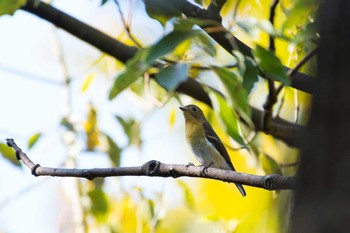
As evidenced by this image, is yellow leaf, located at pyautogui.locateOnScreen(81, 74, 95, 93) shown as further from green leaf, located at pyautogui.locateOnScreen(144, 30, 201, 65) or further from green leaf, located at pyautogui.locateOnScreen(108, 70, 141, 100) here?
green leaf, located at pyautogui.locateOnScreen(144, 30, 201, 65)

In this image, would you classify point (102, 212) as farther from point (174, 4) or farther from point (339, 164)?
point (339, 164)

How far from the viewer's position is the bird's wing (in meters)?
4.58

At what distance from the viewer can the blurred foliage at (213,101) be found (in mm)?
2365

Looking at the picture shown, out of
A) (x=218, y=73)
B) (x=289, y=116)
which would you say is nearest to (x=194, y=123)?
(x=289, y=116)

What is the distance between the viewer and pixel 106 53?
401 centimetres

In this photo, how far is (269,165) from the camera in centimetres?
354

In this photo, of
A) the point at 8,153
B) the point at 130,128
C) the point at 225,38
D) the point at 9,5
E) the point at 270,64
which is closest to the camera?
the point at 270,64

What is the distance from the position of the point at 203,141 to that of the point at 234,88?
2281 mm

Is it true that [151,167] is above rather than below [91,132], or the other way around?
above

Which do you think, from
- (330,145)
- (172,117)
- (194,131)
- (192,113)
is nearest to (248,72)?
(330,145)

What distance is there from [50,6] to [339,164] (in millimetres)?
3077

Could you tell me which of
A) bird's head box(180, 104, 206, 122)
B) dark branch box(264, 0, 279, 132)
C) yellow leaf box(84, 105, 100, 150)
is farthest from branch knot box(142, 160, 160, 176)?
bird's head box(180, 104, 206, 122)

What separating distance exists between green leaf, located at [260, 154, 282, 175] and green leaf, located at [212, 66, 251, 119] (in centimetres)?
92

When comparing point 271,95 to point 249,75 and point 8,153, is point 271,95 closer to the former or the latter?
point 249,75
